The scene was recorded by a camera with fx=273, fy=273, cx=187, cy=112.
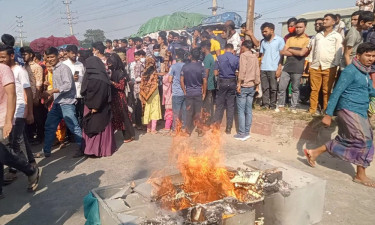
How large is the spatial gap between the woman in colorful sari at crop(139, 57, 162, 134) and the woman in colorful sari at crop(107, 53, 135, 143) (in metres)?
0.65

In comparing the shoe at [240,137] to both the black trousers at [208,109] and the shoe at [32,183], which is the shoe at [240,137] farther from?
the shoe at [32,183]

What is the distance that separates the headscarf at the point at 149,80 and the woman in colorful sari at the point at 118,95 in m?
0.63

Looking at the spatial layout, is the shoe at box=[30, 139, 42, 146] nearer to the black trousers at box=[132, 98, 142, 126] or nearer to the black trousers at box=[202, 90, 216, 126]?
the black trousers at box=[132, 98, 142, 126]

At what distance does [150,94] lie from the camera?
23.3 feet

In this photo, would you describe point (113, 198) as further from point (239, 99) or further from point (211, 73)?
point (211, 73)

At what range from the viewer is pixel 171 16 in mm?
26828

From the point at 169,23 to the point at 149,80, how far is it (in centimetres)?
2079

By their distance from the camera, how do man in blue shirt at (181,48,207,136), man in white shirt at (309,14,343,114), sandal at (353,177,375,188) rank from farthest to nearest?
man in blue shirt at (181,48,207,136), man in white shirt at (309,14,343,114), sandal at (353,177,375,188)

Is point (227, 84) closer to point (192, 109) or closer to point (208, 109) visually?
point (192, 109)

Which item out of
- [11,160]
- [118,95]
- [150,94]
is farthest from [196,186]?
[150,94]

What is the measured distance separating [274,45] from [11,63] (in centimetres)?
578

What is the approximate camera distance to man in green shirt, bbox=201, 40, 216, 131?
752cm

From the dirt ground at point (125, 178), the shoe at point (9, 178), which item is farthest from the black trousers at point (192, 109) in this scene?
the shoe at point (9, 178)

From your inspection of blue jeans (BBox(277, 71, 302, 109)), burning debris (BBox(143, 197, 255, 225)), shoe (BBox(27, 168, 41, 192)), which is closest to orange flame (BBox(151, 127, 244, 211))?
burning debris (BBox(143, 197, 255, 225))
